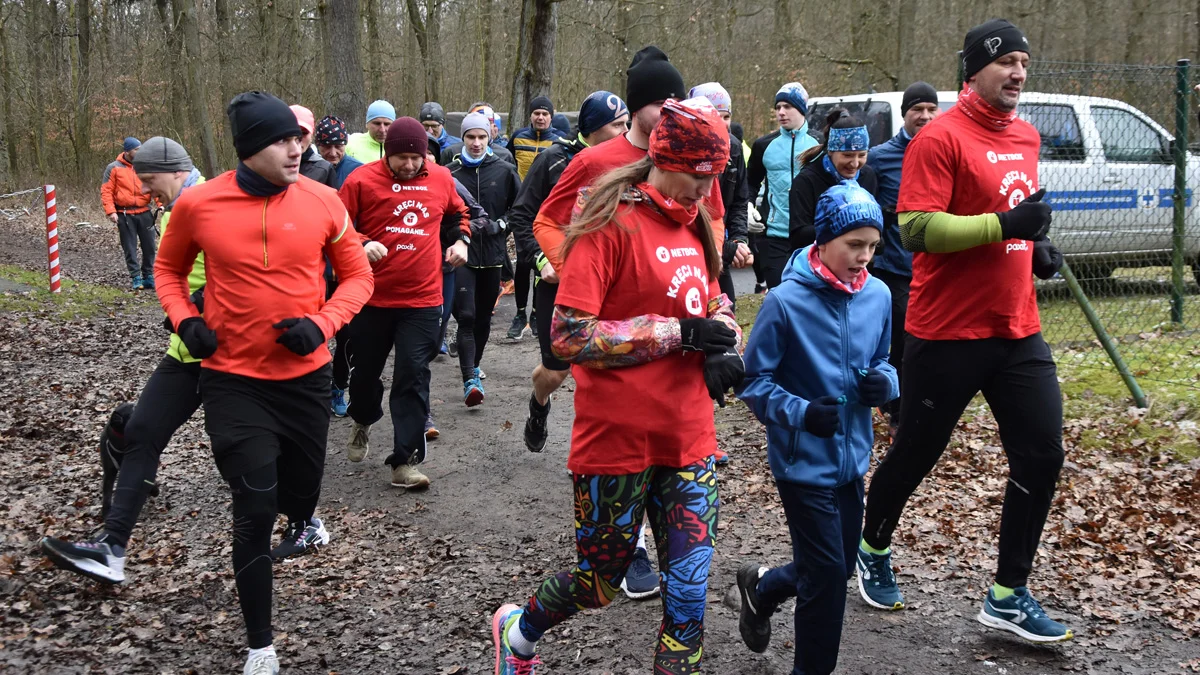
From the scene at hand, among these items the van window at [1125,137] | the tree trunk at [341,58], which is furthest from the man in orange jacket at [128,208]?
the van window at [1125,137]

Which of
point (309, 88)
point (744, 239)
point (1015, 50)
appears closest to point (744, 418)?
point (744, 239)

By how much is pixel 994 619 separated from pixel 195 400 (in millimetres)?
3963

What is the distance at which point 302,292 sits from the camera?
4352mm

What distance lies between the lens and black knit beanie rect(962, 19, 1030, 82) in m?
4.18

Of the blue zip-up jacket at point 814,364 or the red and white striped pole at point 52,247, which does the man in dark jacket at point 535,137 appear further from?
the blue zip-up jacket at point 814,364

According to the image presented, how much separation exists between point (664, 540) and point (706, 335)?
727 millimetres

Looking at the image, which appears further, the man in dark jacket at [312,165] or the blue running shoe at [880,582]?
the man in dark jacket at [312,165]

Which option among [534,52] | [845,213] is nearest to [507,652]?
[845,213]

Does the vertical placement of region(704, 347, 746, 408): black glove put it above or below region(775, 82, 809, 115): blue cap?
below

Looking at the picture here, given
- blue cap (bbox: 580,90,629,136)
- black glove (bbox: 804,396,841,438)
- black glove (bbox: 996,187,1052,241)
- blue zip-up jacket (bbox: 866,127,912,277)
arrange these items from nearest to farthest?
black glove (bbox: 804,396,841,438), black glove (bbox: 996,187,1052,241), blue cap (bbox: 580,90,629,136), blue zip-up jacket (bbox: 866,127,912,277)

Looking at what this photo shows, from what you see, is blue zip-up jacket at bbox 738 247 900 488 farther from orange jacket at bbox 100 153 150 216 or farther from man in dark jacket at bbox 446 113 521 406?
orange jacket at bbox 100 153 150 216

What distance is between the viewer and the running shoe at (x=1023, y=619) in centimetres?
432

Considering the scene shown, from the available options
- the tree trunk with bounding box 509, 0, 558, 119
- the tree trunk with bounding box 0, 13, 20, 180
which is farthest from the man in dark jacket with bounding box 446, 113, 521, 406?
the tree trunk with bounding box 0, 13, 20, 180

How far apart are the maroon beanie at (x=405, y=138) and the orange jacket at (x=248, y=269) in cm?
225
